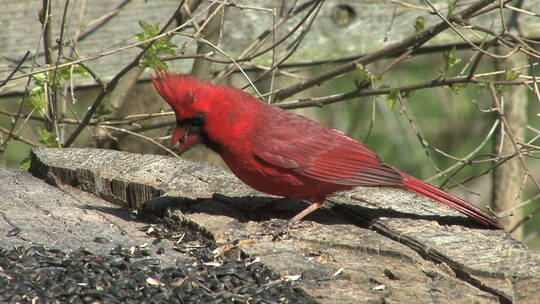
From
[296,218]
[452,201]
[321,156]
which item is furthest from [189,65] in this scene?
[452,201]

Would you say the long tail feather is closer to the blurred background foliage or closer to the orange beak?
the blurred background foliage

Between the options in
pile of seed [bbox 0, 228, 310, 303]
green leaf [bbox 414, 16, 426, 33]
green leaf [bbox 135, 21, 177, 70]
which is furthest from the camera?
green leaf [bbox 414, 16, 426, 33]

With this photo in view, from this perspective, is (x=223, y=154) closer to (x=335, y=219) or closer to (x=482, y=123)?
(x=335, y=219)

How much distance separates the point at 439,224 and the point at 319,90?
10.4ft

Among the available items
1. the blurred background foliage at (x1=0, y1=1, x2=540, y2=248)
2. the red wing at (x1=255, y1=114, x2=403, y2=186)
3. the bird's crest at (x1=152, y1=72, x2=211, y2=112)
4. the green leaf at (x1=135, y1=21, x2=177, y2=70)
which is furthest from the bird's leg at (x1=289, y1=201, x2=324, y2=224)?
the green leaf at (x1=135, y1=21, x2=177, y2=70)

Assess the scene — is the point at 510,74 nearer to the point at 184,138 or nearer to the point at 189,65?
the point at 184,138

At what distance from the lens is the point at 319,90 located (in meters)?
6.88

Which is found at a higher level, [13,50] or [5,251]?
[13,50]

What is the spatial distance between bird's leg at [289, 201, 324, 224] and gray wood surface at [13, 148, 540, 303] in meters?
0.03

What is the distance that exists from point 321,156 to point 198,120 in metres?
0.57

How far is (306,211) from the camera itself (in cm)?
390

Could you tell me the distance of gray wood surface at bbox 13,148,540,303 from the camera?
122 inches

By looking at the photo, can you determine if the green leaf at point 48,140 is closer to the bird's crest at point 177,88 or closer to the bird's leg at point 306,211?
the bird's crest at point 177,88

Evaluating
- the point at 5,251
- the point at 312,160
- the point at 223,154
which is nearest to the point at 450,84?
the point at 312,160
